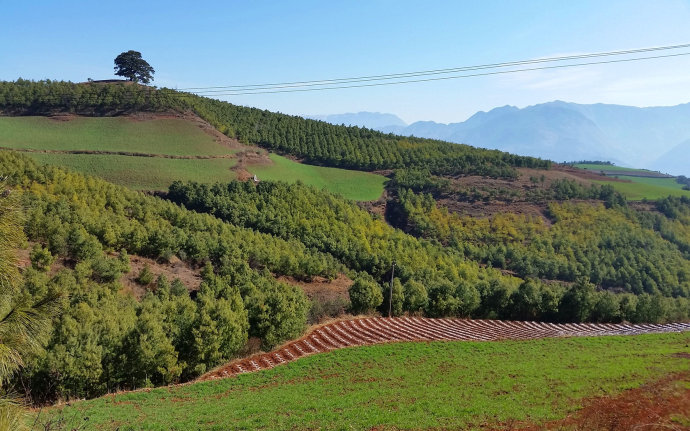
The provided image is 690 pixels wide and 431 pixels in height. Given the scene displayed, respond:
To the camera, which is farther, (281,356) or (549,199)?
(549,199)

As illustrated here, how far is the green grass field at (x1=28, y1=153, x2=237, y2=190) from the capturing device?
298ft

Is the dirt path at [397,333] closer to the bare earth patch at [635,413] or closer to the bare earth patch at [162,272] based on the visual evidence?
the bare earth patch at [162,272]

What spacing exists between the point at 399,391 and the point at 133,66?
148802mm

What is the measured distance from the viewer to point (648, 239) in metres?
103

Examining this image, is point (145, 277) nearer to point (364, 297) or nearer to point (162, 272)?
point (162, 272)

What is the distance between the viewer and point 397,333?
155 ft

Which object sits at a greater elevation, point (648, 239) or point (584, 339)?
point (648, 239)

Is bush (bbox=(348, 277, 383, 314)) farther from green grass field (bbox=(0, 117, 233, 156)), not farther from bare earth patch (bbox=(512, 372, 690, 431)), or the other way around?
green grass field (bbox=(0, 117, 233, 156))

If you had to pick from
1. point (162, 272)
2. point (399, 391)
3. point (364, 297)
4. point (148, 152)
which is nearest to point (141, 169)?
point (148, 152)

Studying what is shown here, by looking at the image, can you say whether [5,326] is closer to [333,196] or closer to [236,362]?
[236,362]

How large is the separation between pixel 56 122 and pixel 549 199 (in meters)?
138

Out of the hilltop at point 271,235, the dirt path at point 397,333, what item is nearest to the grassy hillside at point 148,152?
the hilltop at point 271,235

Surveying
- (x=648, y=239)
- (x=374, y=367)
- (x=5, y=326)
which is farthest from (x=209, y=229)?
(x=648, y=239)

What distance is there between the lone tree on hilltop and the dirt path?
418ft
